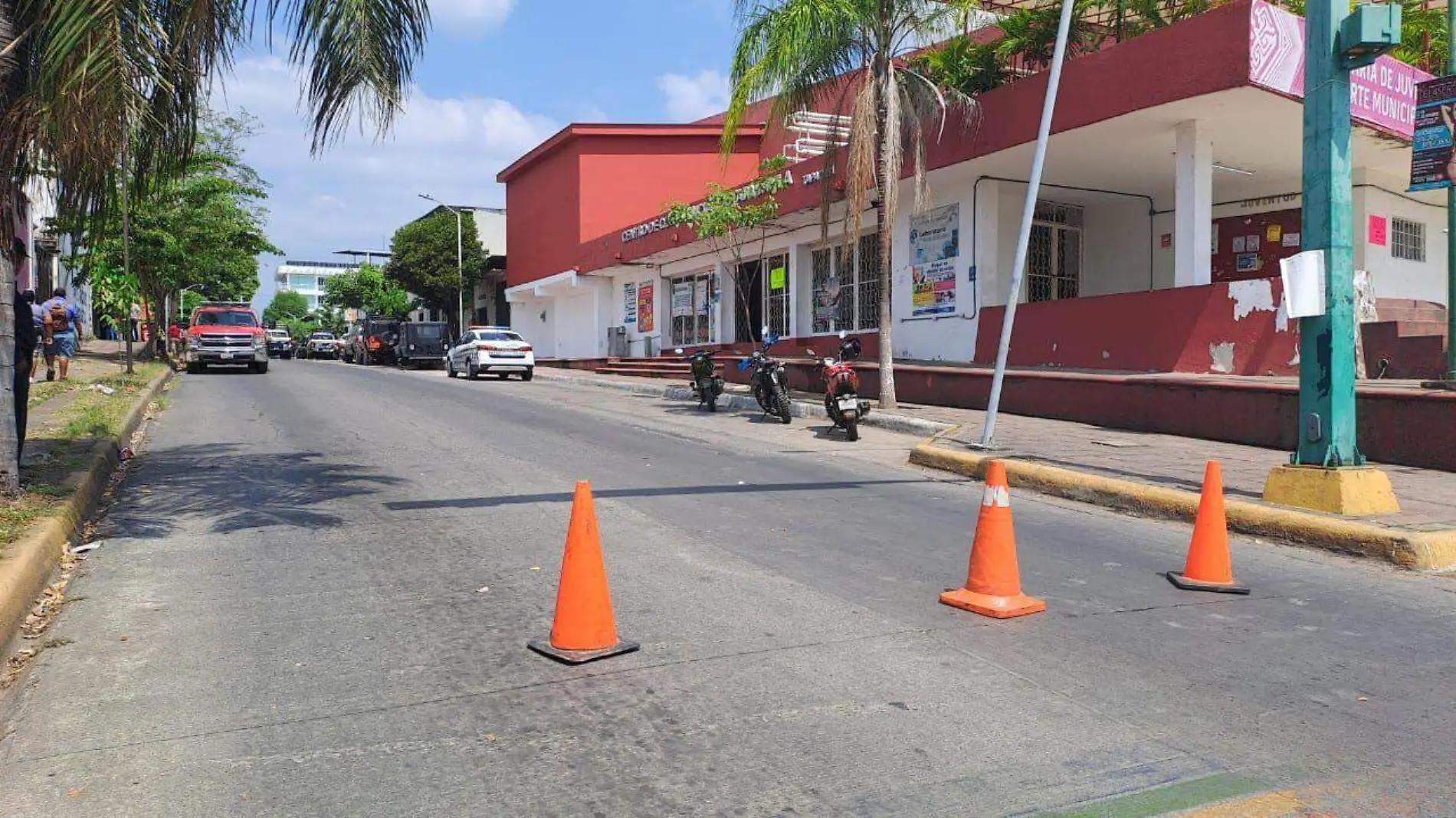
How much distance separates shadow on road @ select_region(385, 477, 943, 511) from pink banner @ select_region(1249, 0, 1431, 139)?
6.76 metres

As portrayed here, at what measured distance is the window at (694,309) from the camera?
27.5 m

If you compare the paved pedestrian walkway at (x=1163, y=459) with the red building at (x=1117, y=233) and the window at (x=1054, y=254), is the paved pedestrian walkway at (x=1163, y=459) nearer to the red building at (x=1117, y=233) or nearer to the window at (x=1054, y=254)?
the red building at (x=1117, y=233)

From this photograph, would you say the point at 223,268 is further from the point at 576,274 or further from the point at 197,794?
the point at 197,794

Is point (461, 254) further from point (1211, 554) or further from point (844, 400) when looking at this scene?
point (1211, 554)

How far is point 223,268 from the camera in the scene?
1268 inches

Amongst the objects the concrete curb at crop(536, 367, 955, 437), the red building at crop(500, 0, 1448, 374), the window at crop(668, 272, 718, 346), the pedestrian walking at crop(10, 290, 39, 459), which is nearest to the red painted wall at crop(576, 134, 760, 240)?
the red building at crop(500, 0, 1448, 374)

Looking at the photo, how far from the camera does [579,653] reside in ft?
14.0

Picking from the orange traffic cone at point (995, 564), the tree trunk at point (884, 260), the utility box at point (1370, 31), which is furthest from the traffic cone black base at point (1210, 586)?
the tree trunk at point (884, 260)

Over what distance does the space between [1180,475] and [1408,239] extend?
12642 mm

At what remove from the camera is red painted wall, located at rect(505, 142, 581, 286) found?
3478 cm

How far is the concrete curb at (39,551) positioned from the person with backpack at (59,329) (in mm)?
8142

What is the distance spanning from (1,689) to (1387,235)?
2006 cm

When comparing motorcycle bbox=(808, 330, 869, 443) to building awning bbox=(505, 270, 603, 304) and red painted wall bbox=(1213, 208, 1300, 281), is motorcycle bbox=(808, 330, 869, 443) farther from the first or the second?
building awning bbox=(505, 270, 603, 304)

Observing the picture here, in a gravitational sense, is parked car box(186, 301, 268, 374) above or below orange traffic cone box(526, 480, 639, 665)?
above
